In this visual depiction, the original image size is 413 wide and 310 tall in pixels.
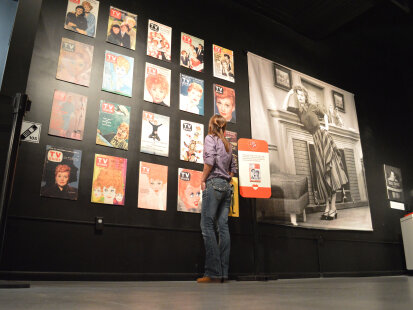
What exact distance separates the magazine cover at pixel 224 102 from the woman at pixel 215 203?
930 mm

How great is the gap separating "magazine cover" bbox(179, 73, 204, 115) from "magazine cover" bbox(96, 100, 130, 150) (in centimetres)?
67

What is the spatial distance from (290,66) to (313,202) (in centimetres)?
193

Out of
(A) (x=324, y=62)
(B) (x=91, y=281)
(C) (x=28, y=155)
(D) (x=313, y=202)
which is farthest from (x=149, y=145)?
(A) (x=324, y=62)

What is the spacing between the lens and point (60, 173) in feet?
9.66

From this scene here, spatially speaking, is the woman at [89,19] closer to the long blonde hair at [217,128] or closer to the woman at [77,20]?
the woman at [77,20]

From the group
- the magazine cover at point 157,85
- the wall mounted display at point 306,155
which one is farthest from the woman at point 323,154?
the magazine cover at point 157,85

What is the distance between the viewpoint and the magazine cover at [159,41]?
379cm

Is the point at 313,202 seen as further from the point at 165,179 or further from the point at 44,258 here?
the point at 44,258

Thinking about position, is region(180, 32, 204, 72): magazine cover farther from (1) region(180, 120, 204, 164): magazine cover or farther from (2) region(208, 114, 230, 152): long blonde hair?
(2) region(208, 114, 230, 152): long blonde hair

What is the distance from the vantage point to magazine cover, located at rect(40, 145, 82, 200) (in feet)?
9.46

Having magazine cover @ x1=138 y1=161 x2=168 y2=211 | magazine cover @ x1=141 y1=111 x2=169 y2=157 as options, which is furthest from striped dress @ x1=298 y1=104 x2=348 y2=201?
magazine cover @ x1=138 y1=161 x2=168 y2=211

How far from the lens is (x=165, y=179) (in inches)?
138

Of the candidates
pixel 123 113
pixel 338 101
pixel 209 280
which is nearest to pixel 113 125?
pixel 123 113

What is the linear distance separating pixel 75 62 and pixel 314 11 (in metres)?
3.39
